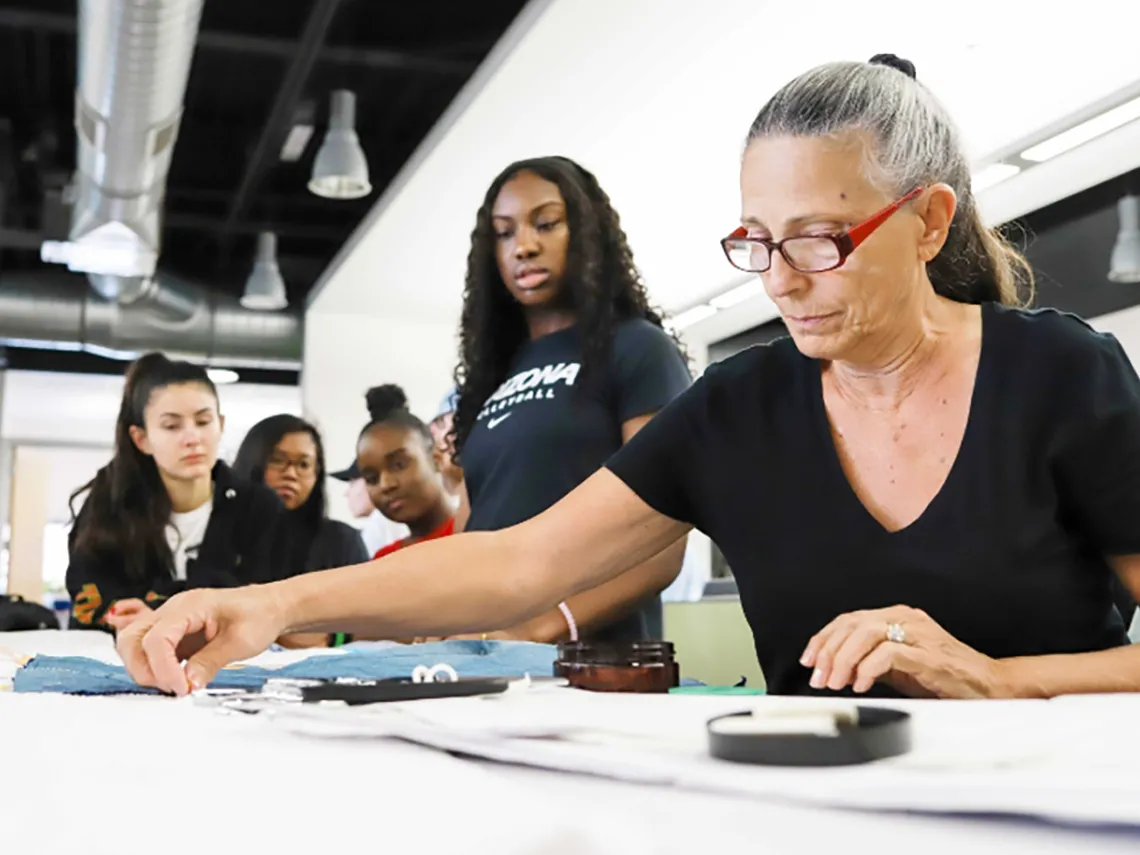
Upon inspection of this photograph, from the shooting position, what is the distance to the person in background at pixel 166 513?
8.13ft

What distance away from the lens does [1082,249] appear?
474cm

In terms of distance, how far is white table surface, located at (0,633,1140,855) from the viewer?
0.34m

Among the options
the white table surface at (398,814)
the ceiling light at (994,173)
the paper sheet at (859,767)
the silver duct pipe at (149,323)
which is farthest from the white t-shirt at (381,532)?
the white table surface at (398,814)

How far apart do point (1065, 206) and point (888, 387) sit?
4064mm

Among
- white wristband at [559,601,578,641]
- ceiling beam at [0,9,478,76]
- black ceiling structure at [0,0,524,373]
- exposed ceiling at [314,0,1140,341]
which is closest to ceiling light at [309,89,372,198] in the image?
exposed ceiling at [314,0,1140,341]

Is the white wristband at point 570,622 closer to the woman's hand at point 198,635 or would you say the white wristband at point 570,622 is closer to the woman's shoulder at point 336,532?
the woman's hand at point 198,635

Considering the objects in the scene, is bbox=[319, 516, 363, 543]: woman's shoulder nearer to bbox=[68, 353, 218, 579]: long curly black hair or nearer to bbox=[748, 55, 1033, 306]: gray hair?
bbox=[68, 353, 218, 579]: long curly black hair

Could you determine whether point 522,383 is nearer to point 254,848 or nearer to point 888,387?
point 888,387

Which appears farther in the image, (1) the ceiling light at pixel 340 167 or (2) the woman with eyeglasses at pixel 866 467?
(1) the ceiling light at pixel 340 167

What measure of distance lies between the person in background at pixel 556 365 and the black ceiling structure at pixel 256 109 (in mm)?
2587

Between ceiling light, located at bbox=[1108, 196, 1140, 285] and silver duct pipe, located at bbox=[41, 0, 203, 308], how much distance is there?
330 cm

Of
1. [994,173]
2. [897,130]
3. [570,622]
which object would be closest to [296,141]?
[994,173]

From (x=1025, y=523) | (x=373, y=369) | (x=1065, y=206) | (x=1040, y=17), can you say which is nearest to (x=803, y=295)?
(x=1025, y=523)

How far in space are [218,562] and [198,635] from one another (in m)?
1.69
